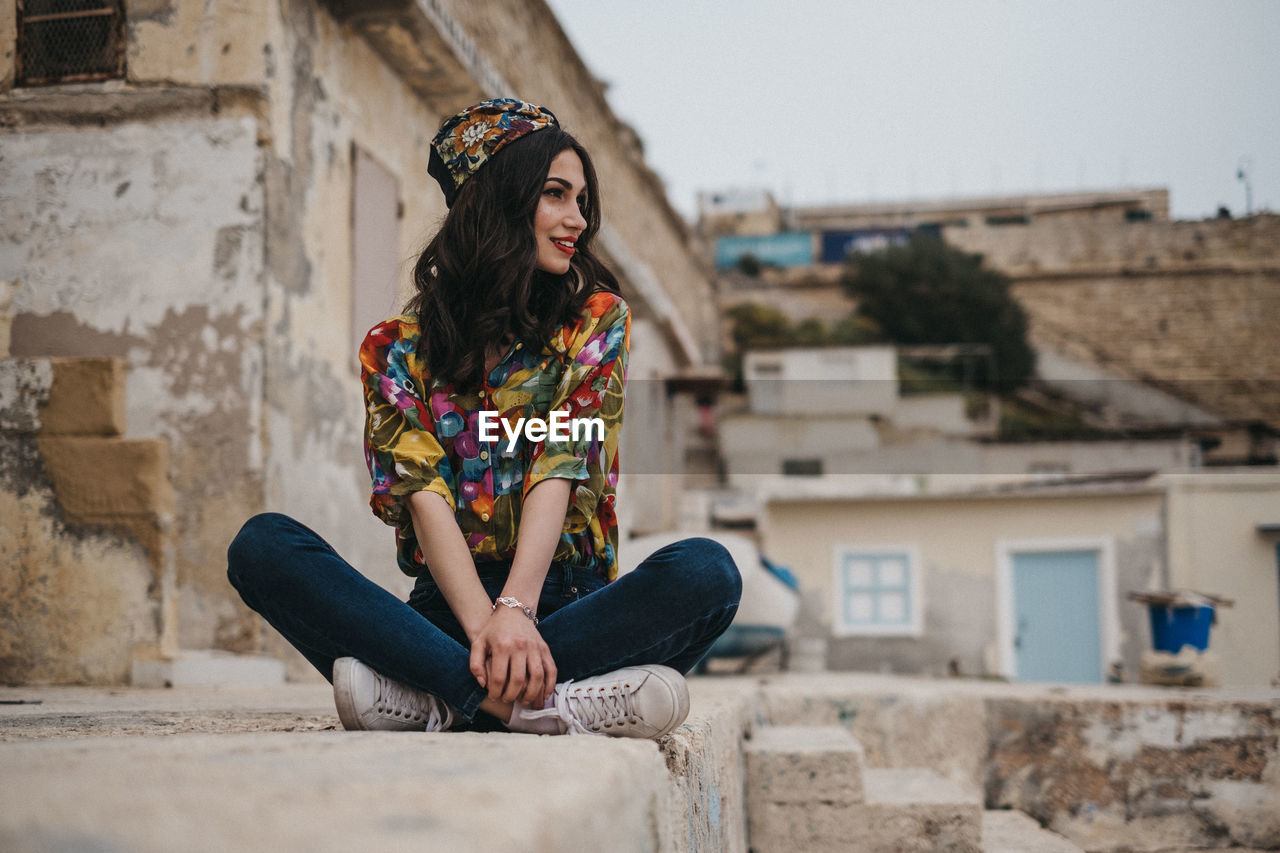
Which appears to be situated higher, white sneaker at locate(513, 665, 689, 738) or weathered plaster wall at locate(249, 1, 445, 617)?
weathered plaster wall at locate(249, 1, 445, 617)

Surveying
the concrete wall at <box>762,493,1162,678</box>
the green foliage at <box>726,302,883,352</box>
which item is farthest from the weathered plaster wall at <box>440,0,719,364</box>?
the green foliage at <box>726,302,883,352</box>

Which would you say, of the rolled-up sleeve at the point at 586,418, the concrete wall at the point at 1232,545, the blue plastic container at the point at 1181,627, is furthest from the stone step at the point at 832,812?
the concrete wall at the point at 1232,545

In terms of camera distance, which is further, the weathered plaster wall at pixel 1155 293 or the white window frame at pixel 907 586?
the weathered plaster wall at pixel 1155 293

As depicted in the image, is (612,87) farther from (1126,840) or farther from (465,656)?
(465,656)

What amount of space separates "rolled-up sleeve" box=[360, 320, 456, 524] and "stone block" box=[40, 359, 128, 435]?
2.77m

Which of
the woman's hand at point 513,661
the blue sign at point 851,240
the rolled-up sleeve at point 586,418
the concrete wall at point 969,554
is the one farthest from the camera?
the blue sign at point 851,240

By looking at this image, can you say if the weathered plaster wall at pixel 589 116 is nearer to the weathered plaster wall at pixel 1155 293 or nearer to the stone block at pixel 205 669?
the stone block at pixel 205 669

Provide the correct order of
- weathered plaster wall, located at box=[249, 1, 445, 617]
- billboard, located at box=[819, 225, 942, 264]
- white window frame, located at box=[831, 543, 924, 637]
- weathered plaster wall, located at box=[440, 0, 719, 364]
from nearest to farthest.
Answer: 1. weathered plaster wall, located at box=[249, 1, 445, 617]
2. weathered plaster wall, located at box=[440, 0, 719, 364]
3. white window frame, located at box=[831, 543, 924, 637]
4. billboard, located at box=[819, 225, 942, 264]

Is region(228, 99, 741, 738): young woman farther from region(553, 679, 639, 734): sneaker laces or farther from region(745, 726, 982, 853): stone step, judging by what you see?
region(745, 726, 982, 853): stone step

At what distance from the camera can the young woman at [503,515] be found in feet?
6.16

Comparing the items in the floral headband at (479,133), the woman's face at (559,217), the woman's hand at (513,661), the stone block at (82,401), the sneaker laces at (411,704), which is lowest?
the sneaker laces at (411,704)

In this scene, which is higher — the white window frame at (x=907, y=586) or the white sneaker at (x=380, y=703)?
the white sneaker at (x=380, y=703)

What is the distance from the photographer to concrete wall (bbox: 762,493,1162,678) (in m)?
14.2

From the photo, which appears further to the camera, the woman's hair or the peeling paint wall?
the peeling paint wall
